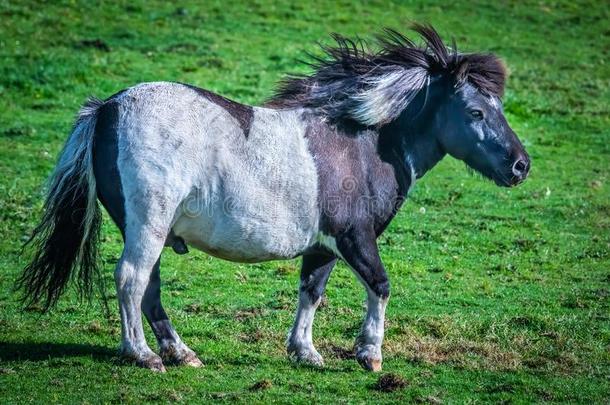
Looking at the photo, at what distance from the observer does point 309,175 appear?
903cm

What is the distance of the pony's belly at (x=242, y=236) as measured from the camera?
8.73 metres

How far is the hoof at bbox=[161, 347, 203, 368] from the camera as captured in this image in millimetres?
8969

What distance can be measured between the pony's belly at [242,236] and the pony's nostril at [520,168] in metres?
2.07

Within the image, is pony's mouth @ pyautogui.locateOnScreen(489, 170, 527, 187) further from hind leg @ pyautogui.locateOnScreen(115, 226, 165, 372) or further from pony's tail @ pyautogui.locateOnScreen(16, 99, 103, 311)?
pony's tail @ pyautogui.locateOnScreen(16, 99, 103, 311)

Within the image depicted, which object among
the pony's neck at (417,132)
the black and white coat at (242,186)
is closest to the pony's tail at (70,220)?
the black and white coat at (242,186)

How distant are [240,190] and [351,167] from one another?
1.13 m

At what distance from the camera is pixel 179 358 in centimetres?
898

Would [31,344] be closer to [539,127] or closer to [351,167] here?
[351,167]

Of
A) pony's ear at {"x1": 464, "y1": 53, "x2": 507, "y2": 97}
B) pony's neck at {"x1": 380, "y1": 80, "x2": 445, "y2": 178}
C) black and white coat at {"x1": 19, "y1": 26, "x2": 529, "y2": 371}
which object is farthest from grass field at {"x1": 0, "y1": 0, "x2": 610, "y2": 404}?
pony's ear at {"x1": 464, "y1": 53, "x2": 507, "y2": 97}

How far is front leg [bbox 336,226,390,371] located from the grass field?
0.19 m

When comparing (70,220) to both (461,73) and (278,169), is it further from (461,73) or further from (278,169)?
(461,73)

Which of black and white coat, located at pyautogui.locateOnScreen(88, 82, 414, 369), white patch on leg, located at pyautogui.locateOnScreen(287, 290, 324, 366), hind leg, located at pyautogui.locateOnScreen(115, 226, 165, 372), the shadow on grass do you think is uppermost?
black and white coat, located at pyautogui.locateOnScreen(88, 82, 414, 369)

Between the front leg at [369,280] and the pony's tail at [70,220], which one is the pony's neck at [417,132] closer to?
the front leg at [369,280]

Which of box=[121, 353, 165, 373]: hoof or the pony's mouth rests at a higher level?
the pony's mouth
